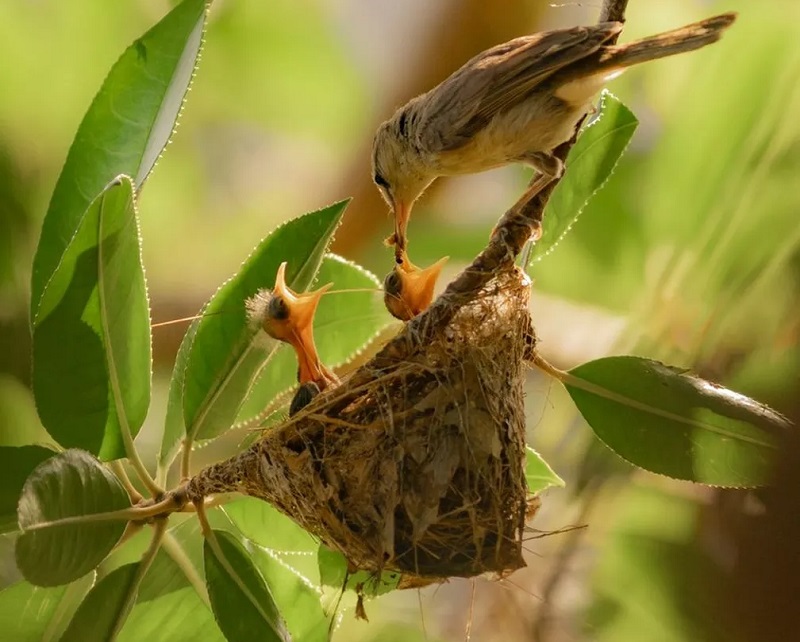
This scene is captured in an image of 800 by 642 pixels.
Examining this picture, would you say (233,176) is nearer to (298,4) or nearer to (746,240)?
(298,4)

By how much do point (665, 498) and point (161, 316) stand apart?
96 cm

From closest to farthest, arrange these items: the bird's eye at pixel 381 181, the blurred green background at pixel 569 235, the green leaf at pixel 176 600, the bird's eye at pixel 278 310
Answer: the bird's eye at pixel 278 310 < the green leaf at pixel 176 600 < the bird's eye at pixel 381 181 < the blurred green background at pixel 569 235

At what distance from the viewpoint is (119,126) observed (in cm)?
98

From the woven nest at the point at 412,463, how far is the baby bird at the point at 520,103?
8.2 inches

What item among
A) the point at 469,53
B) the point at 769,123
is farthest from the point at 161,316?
the point at 769,123

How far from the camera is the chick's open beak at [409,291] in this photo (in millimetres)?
1023

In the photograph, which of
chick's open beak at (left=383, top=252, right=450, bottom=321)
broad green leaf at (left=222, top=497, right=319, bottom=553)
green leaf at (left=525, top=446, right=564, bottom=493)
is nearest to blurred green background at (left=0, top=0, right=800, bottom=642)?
green leaf at (left=525, top=446, right=564, bottom=493)

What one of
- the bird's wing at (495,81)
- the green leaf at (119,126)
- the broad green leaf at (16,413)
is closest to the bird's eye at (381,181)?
the bird's wing at (495,81)

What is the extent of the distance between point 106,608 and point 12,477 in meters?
0.18

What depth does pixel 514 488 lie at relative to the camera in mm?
830

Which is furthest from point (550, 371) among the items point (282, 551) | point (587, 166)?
point (282, 551)

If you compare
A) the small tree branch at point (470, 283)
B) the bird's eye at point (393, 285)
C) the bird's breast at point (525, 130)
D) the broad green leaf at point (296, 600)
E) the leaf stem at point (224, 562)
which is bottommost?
the broad green leaf at point (296, 600)

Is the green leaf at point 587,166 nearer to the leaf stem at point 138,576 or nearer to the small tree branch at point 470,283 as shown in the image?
the small tree branch at point 470,283

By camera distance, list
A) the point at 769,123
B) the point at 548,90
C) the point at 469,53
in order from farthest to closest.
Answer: the point at 469,53 → the point at 769,123 → the point at 548,90
